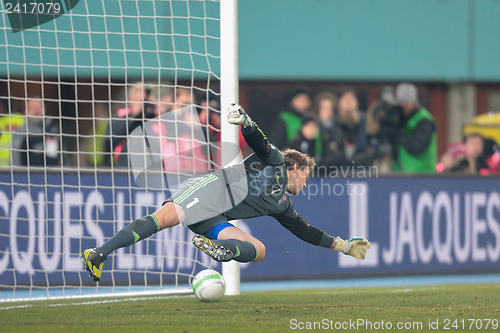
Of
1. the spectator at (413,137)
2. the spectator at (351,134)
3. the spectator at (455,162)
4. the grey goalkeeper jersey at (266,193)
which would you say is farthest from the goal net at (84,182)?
the spectator at (455,162)

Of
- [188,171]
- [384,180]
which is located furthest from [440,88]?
[188,171]

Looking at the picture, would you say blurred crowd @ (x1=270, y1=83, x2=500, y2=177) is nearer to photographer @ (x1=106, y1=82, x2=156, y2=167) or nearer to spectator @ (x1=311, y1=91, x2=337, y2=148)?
spectator @ (x1=311, y1=91, x2=337, y2=148)

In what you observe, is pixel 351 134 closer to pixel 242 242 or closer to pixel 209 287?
pixel 209 287

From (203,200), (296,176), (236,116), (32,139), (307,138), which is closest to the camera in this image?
(236,116)

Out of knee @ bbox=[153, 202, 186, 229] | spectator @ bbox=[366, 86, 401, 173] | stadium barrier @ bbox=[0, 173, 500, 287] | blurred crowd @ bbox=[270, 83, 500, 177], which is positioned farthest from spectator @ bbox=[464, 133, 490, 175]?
knee @ bbox=[153, 202, 186, 229]

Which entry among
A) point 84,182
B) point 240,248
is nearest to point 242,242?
point 240,248

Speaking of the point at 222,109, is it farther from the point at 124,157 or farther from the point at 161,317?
the point at 161,317

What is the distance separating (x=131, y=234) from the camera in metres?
6.42

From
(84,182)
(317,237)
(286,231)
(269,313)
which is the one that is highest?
(84,182)

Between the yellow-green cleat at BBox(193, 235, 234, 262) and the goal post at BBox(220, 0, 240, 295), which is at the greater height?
the goal post at BBox(220, 0, 240, 295)

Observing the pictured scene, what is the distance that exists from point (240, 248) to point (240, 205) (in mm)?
700

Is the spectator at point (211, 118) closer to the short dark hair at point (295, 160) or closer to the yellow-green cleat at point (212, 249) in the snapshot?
the short dark hair at point (295, 160)

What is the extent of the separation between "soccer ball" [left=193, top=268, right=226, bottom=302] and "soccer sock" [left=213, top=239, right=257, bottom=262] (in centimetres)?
76

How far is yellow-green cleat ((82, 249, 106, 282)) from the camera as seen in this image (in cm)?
610
